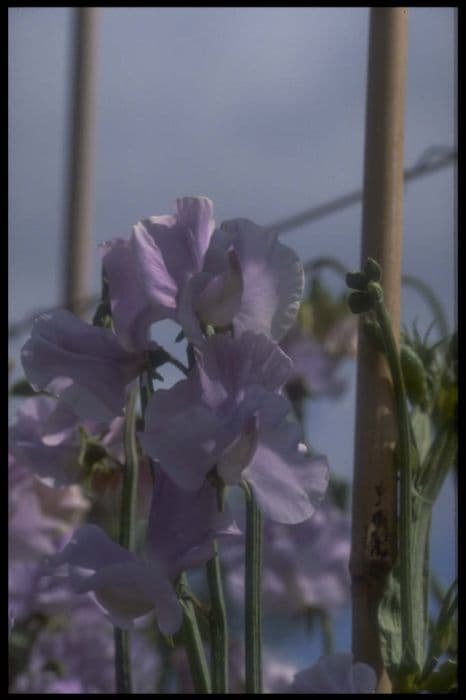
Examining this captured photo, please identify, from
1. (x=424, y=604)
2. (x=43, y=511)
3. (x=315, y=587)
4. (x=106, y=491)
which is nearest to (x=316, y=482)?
(x=424, y=604)

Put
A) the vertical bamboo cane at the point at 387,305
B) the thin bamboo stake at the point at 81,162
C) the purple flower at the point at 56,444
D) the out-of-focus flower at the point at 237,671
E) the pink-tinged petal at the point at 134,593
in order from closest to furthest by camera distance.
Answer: the pink-tinged petal at the point at 134,593 < the vertical bamboo cane at the point at 387,305 < the purple flower at the point at 56,444 < the out-of-focus flower at the point at 237,671 < the thin bamboo stake at the point at 81,162

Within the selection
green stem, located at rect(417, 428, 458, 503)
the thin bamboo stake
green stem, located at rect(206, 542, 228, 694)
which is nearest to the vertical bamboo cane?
green stem, located at rect(417, 428, 458, 503)

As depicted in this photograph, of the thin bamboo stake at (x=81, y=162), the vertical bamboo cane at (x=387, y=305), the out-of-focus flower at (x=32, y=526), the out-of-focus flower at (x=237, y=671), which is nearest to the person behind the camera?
the vertical bamboo cane at (x=387, y=305)

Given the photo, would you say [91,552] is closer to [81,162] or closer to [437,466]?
[437,466]

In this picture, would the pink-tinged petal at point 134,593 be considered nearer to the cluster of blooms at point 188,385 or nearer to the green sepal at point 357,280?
the cluster of blooms at point 188,385

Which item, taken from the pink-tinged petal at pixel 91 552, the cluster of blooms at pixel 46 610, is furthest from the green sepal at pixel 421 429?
the cluster of blooms at pixel 46 610

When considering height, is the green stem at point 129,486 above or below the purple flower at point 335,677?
above

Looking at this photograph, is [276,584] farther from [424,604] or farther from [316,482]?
[316,482]
